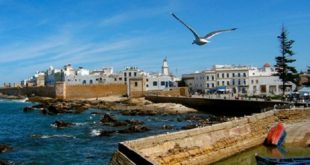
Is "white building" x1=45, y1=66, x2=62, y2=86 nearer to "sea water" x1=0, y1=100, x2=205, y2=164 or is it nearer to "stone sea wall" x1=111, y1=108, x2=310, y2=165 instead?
"sea water" x1=0, y1=100, x2=205, y2=164

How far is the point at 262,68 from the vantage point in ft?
311

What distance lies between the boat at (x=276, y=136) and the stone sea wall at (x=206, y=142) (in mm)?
435

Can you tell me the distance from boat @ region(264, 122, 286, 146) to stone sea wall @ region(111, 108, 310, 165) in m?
0.43

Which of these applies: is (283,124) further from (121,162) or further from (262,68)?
(262,68)

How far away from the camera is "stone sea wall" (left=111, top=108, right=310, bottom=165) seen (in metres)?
17.5

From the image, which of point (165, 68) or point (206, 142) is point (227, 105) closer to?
point (206, 142)

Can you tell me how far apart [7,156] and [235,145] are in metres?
13.2

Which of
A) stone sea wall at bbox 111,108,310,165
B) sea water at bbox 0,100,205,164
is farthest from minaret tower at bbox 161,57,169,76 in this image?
stone sea wall at bbox 111,108,310,165

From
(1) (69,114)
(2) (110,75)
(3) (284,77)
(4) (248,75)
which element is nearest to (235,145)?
(3) (284,77)

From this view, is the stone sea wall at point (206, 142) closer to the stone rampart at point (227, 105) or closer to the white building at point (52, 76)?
the stone rampart at point (227, 105)

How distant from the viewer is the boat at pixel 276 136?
86.4 feet

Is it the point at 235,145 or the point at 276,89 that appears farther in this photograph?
the point at 276,89

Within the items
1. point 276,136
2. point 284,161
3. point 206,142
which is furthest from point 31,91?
point 284,161

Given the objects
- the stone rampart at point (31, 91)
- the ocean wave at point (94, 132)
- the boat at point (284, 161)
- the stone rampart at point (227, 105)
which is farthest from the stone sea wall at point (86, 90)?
the boat at point (284, 161)
